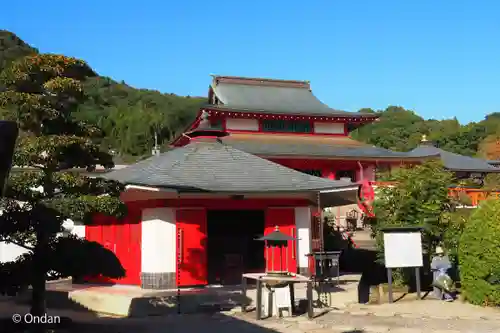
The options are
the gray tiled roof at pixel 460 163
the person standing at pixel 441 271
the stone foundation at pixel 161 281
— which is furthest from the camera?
the gray tiled roof at pixel 460 163

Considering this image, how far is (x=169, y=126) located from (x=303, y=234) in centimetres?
6401

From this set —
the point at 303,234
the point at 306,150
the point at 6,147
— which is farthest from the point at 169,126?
the point at 6,147

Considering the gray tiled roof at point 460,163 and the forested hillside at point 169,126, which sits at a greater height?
the forested hillside at point 169,126

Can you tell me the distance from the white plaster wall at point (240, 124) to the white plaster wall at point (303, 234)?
17.9 metres

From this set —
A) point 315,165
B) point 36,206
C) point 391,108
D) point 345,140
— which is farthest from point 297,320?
point 391,108

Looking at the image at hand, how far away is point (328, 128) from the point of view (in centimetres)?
3212

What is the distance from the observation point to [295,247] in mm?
13523

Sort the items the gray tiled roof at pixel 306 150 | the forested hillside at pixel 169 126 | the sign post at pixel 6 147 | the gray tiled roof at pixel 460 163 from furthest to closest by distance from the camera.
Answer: the forested hillside at pixel 169 126
the gray tiled roof at pixel 460 163
the gray tiled roof at pixel 306 150
the sign post at pixel 6 147

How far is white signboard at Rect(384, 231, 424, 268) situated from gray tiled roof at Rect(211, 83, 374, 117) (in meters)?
20.1

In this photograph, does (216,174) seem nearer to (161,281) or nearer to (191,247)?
(191,247)

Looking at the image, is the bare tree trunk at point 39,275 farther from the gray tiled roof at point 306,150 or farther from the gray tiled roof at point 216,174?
the gray tiled roof at point 306,150

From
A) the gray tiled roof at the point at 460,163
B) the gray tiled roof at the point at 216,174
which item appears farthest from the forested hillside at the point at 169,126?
the gray tiled roof at the point at 216,174

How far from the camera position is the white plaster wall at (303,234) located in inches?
533

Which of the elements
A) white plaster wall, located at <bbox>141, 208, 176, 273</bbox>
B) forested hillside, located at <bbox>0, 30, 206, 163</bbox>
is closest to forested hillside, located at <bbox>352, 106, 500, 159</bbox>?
forested hillside, located at <bbox>0, 30, 206, 163</bbox>
